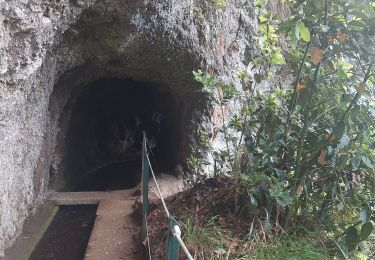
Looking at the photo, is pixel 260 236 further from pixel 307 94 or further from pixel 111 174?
pixel 111 174

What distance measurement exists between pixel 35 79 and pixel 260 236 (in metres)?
2.55

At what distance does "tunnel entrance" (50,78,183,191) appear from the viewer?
295 inches

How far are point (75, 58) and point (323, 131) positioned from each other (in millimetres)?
3246

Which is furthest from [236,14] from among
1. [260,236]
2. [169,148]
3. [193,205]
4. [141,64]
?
[260,236]

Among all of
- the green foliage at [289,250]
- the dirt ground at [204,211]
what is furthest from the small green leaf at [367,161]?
the dirt ground at [204,211]

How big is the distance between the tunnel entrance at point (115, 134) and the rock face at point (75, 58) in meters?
0.84

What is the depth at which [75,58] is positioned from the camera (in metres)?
5.23

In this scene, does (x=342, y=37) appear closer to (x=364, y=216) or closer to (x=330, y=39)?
(x=330, y=39)

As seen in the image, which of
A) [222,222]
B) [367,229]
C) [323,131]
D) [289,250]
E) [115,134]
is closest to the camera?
[367,229]

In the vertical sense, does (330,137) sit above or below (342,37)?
below

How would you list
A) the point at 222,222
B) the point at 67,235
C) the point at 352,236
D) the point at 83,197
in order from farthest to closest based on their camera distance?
the point at 83,197 < the point at 67,235 < the point at 222,222 < the point at 352,236

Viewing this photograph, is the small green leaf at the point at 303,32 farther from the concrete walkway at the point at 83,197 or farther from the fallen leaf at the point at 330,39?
the concrete walkway at the point at 83,197

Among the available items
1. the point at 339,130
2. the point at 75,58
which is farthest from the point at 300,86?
the point at 75,58

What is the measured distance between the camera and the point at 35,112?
4.49 m
